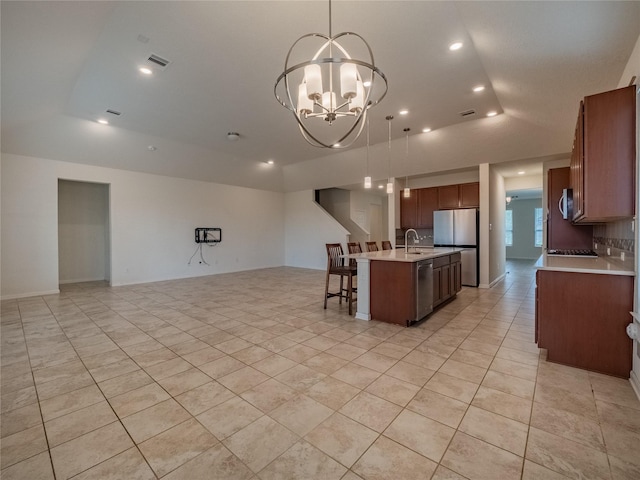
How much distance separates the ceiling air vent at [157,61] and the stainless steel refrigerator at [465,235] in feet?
19.0

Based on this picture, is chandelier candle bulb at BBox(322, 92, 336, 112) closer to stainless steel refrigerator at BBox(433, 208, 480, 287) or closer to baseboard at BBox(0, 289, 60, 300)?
stainless steel refrigerator at BBox(433, 208, 480, 287)

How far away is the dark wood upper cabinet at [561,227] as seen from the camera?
438 cm

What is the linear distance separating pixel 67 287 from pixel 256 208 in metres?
5.33

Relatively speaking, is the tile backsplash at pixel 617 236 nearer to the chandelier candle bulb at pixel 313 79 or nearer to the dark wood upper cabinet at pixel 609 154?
the dark wood upper cabinet at pixel 609 154

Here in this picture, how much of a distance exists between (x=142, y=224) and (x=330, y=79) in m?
6.81

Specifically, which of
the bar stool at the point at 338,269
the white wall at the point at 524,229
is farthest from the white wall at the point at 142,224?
the white wall at the point at 524,229

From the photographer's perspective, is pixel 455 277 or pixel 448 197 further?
pixel 448 197

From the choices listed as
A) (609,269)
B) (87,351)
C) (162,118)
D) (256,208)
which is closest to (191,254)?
(256,208)

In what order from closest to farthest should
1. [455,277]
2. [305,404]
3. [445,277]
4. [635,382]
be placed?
[305,404]
[635,382]
[445,277]
[455,277]

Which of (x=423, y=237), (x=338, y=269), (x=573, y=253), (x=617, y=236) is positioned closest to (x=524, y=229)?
(x=423, y=237)

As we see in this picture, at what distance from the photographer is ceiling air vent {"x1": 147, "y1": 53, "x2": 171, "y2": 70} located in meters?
3.25

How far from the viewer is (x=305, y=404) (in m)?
2.02

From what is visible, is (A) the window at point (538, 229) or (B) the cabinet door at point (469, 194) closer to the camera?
(B) the cabinet door at point (469, 194)

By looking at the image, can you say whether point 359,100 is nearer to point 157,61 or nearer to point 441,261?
point 157,61
